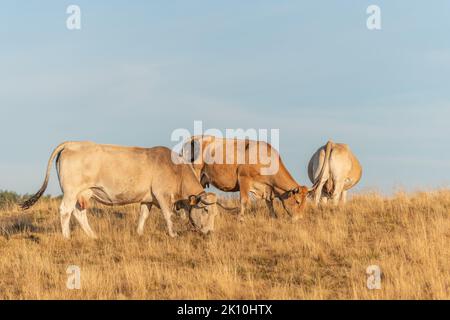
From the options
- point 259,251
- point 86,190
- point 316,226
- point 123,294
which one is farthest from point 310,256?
point 86,190

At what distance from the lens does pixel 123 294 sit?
1180cm

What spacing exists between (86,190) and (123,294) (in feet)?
16.0

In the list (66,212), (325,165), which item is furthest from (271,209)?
(66,212)

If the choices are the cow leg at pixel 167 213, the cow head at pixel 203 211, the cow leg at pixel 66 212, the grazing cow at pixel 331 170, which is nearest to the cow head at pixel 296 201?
the grazing cow at pixel 331 170

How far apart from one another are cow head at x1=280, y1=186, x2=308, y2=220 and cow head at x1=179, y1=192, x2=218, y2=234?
261 cm

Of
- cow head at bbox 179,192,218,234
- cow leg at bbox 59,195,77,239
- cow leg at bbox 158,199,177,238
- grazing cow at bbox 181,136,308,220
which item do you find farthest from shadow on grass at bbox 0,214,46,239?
grazing cow at bbox 181,136,308,220

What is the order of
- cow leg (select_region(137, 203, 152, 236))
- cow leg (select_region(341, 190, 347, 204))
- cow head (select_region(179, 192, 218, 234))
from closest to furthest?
cow head (select_region(179, 192, 218, 234))
cow leg (select_region(137, 203, 152, 236))
cow leg (select_region(341, 190, 347, 204))

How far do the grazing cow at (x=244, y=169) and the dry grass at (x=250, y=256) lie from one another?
1.99 ft

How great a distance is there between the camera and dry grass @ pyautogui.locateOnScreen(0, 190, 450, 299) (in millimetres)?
11922

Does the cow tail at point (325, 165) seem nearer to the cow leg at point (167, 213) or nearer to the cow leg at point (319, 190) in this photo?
the cow leg at point (319, 190)

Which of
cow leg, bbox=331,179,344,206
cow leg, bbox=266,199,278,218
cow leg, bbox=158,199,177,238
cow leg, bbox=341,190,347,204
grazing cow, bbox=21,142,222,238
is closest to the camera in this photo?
grazing cow, bbox=21,142,222,238

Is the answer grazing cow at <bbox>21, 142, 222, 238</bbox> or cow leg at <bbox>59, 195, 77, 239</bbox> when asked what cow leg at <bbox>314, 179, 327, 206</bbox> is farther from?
cow leg at <bbox>59, 195, 77, 239</bbox>

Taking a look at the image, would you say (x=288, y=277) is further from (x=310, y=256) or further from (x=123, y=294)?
(x=123, y=294)
